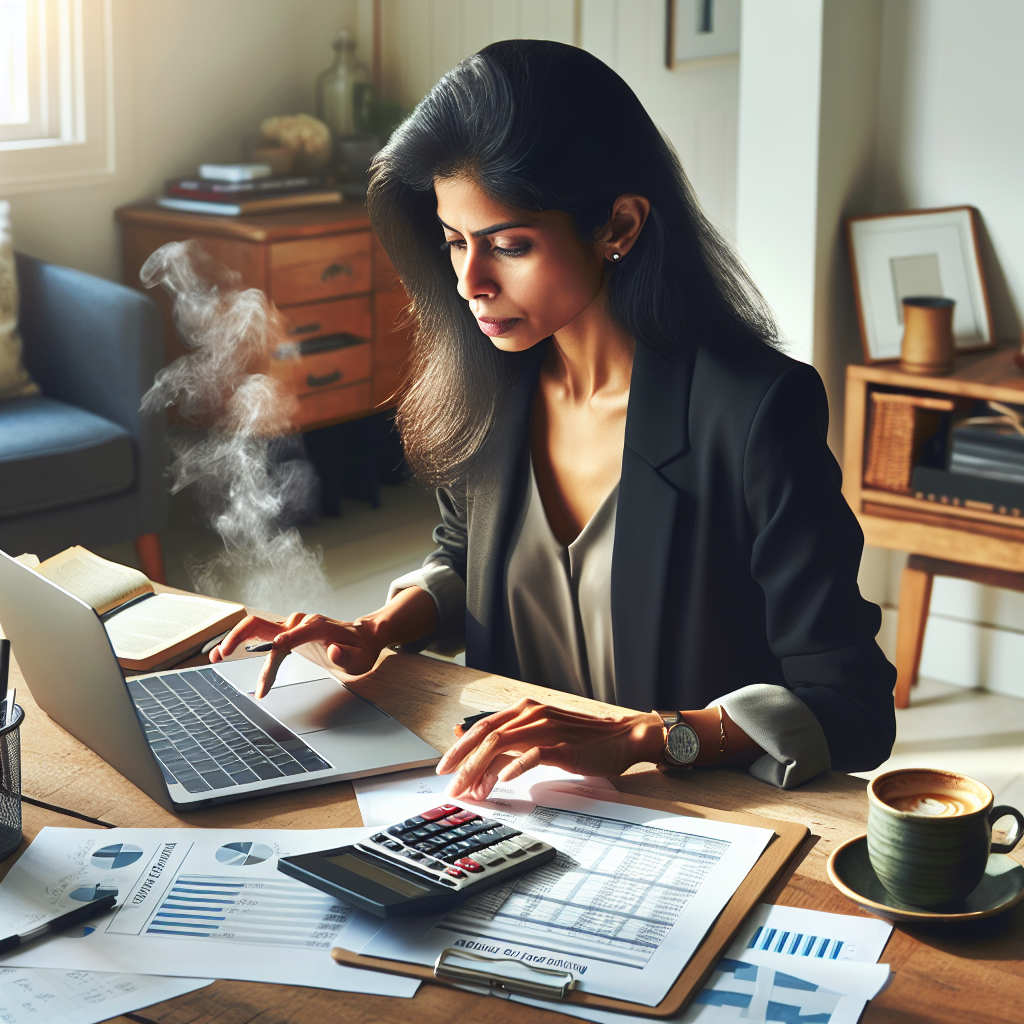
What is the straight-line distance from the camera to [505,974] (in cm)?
73

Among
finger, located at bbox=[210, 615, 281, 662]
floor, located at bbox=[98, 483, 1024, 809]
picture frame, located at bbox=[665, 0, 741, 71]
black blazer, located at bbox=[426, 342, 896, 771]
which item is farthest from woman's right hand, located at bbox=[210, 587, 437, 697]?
picture frame, located at bbox=[665, 0, 741, 71]

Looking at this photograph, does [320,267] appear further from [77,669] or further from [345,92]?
[77,669]

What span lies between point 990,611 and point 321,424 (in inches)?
81.5

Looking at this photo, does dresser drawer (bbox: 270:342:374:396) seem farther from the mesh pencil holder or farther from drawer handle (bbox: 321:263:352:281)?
the mesh pencil holder

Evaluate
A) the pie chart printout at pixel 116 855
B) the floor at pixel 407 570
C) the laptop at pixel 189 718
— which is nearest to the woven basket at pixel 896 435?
the floor at pixel 407 570

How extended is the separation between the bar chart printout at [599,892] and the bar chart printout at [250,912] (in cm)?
8

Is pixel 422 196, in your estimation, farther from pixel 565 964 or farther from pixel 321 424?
pixel 321 424

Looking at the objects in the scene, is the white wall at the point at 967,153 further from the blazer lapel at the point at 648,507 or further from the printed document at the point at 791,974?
the printed document at the point at 791,974

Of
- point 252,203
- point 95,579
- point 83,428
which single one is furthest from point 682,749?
point 252,203

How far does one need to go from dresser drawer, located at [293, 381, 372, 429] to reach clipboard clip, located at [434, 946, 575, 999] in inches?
123

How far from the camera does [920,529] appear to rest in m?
2.69

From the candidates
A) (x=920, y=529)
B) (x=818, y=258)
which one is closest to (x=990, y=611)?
(x=920, y=529)

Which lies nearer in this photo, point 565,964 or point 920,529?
point 565,964

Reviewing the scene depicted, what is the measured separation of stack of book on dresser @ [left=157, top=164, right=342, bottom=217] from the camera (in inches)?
147
